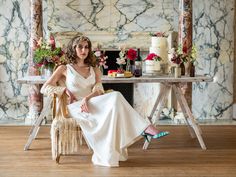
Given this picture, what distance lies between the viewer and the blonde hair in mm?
4039

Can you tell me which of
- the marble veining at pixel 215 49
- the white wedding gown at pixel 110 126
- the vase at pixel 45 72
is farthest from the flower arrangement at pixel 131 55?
the marble veining at pixel 215 49

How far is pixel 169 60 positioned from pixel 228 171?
58.8 inches

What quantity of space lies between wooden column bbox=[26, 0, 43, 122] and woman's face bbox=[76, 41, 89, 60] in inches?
73.6

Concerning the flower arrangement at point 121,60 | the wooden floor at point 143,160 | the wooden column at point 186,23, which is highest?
the wooden column at point 186,23

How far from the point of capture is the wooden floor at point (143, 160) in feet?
11.7

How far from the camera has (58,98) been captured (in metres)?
4.02

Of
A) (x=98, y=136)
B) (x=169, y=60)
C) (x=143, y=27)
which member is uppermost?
(x=143, y=27)

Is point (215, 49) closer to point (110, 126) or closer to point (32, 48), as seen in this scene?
point (32, 48)

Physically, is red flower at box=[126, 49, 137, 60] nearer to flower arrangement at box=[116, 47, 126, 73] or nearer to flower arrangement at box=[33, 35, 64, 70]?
flower arrangement at box=[116, 47, 126, 73]

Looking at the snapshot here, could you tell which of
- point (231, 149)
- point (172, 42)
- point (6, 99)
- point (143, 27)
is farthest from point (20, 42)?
point (231, 149)

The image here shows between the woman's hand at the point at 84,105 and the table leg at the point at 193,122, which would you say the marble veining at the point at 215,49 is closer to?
the table leg at the point at 193,122

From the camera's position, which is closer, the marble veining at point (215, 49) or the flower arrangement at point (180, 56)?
the flower arrangement at point (180, 56)

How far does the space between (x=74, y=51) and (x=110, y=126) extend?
85 centimetres

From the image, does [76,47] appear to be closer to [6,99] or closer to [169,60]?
[169,60]
